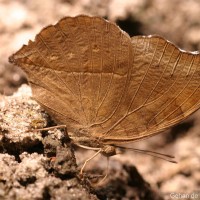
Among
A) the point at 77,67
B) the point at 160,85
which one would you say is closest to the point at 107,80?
the point at 77,67

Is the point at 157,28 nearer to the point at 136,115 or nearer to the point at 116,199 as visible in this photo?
the point at 136,115

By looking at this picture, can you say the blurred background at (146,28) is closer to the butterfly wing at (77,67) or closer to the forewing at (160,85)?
the butterfly wing at (77,67)

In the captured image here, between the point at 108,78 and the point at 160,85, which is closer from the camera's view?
the point at 160,85

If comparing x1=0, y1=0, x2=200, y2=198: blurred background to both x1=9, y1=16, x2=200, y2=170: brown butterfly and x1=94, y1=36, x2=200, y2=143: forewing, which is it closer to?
x1=9, y1=16, x2=200, y2=170: brown butterfly

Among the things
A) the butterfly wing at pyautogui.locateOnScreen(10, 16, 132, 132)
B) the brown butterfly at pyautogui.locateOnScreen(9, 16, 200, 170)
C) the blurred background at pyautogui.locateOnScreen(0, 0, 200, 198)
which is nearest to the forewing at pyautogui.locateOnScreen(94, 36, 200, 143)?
the brown butterfly at pyautogui.locateOnScreen(9, 16, 200, 170)

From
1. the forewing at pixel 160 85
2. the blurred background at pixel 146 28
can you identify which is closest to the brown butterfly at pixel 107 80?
the forewing at pixel 160 85

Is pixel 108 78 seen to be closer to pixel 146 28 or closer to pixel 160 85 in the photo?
pixel 160 85
